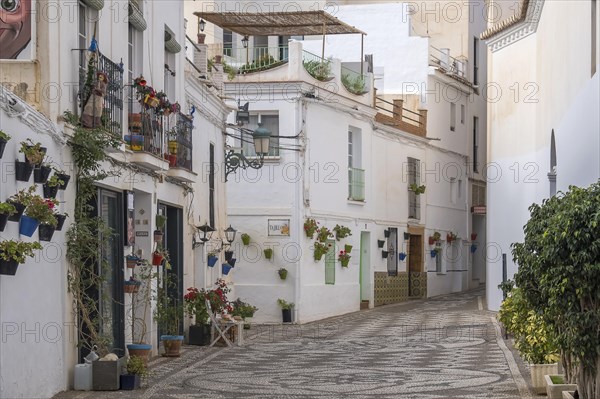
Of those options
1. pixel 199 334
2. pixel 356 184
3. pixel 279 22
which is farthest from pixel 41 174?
pixel 356 184

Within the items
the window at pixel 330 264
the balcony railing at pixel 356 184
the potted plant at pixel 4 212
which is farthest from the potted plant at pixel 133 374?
the balcony railing at pixel 356 184

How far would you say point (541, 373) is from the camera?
13.5m

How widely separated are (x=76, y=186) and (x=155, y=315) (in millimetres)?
4270

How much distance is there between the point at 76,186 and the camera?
14.2m

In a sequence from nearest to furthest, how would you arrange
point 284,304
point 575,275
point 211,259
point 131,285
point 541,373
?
point 575,275 → point 541,373 → point 131,285 → point 211,259 → point 284,304

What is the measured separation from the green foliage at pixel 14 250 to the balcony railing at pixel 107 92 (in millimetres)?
3399

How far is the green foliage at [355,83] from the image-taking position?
30359mm

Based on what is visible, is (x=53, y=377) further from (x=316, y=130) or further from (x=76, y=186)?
(x=316, y=130)

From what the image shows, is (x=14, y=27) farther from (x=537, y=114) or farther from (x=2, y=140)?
(x=537, y=114)

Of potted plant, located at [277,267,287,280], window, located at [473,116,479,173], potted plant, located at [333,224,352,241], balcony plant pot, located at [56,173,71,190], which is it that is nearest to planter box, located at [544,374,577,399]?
balcony plant pot, located at [56,173,71,190]

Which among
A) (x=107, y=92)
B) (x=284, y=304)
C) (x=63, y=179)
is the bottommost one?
(x=284, y=304)

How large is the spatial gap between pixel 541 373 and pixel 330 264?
15.9m

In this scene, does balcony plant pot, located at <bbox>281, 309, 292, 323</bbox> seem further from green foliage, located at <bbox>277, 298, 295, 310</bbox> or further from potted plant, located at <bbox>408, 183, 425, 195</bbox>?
potted plant, located at <bbox>408, 183, 425, 195</bbox>

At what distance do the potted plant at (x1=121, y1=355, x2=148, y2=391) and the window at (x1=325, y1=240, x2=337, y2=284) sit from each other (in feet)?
49.7
